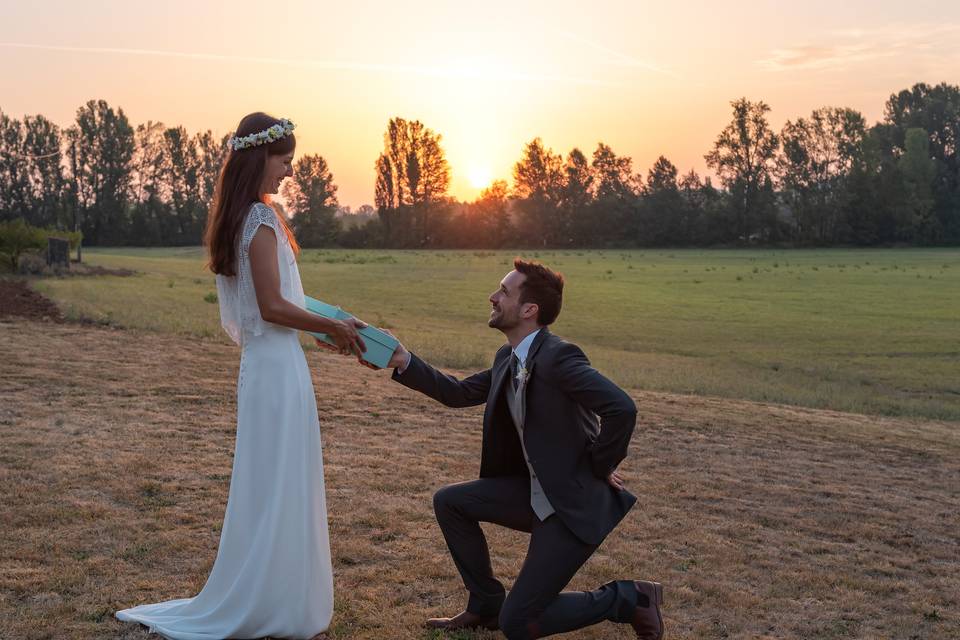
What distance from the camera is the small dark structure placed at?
31.3 meters

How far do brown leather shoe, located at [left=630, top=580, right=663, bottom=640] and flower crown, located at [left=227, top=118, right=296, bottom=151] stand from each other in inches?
111

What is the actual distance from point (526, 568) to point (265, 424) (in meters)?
1.43

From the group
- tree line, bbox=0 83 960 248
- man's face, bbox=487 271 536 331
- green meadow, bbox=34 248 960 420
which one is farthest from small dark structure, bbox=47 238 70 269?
tree line, bbox=0 83 960 248

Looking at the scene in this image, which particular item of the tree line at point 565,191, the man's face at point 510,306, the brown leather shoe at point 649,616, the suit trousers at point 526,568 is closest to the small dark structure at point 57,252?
the suit trousers at point 526,568

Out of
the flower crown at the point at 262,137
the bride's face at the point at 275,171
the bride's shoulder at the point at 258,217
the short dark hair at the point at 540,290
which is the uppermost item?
the flower crown at the point at 262,137

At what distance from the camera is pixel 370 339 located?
15.5 ft

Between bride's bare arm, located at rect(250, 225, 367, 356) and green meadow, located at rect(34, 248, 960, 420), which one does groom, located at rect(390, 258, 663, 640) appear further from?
green meadow, located at rect(34, 248, 960, 420)

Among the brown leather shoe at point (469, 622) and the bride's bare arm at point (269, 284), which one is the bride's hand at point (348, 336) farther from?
the brown leather shoe at point (469, 622)

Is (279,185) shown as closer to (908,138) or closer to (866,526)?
(866,526)

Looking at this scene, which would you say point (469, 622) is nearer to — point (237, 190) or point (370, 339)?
point (370, 339)

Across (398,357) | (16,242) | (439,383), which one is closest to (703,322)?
(16,242)

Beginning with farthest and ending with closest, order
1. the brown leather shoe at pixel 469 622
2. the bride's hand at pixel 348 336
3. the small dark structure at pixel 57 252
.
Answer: the small dark structure at pixel 57 252 → the brown leather shoe at pixel 469 622 → the bride's hand at pixel 348 336

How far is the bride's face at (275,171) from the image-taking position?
447 centimetres

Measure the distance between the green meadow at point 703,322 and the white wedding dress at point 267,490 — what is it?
33.2 feet
